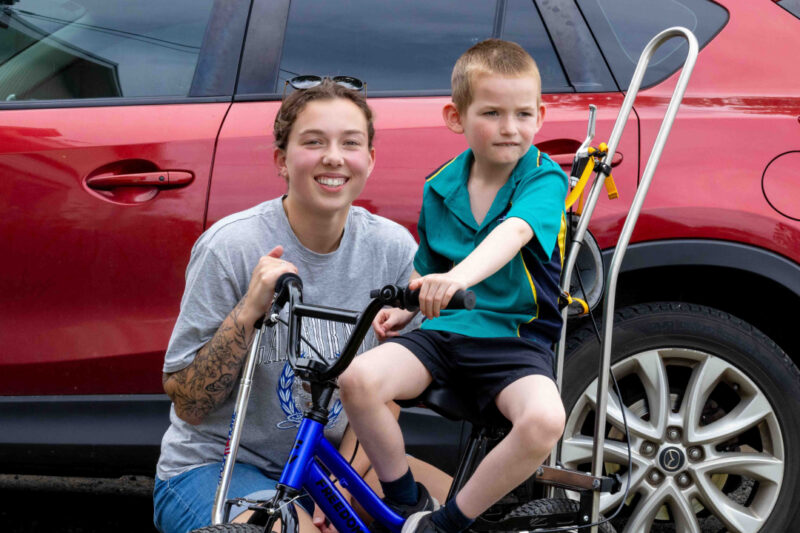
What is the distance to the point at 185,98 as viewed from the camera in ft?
11.0

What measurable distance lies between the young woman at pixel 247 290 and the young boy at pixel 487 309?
192mm

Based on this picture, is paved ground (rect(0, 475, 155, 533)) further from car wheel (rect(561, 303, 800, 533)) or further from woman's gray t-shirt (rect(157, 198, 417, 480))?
car wheel (rect(561, 303, 800, 533))

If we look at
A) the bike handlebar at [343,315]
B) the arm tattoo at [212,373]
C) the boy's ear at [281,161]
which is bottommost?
the arm tattoo at [212,373]

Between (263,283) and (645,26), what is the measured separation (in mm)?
1701

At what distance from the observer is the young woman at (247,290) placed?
8.67 ft

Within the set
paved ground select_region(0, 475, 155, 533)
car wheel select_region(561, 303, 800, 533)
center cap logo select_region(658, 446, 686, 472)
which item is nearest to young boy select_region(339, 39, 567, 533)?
car wheel select_region(561, 303, 800, 533)

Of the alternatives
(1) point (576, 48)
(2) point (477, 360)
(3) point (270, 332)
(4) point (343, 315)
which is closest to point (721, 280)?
(1) point (576, 48)

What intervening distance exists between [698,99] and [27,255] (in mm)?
2045

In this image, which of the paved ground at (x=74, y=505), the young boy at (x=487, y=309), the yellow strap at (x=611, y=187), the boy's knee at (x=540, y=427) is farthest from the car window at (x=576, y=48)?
the paved ground at (x=74, y=505)

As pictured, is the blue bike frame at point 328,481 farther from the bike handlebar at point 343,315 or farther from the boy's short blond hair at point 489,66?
the boy's short blond hair at point 489,66

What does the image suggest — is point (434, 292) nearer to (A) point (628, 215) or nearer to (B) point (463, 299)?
(B) point (463, 299)

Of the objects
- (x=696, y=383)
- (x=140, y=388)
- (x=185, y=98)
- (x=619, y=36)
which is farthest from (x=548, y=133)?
(x=140, y=388)

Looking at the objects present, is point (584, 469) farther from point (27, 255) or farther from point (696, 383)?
point (27, 255)

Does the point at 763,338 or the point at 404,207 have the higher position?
the point at 404,207
